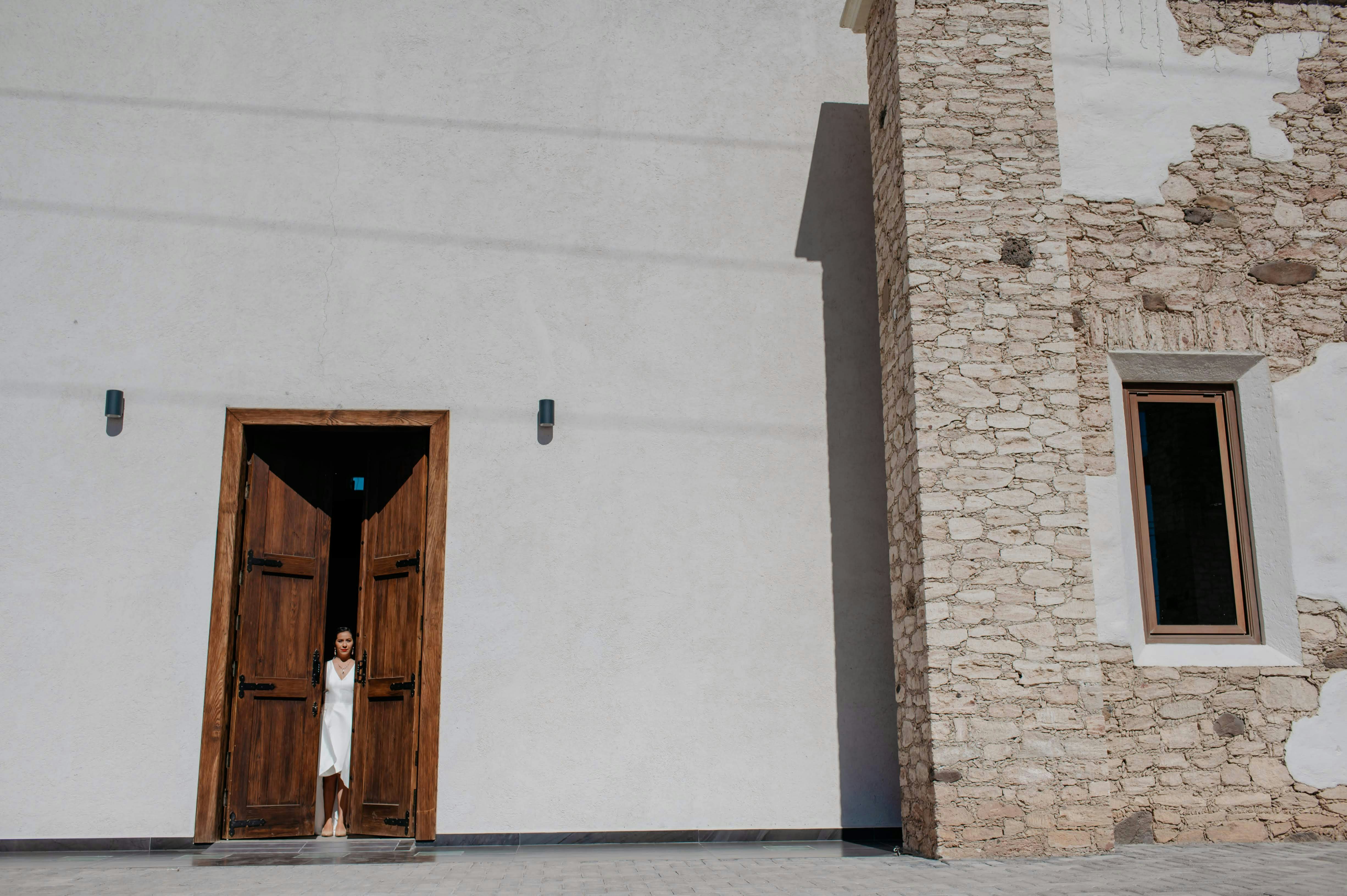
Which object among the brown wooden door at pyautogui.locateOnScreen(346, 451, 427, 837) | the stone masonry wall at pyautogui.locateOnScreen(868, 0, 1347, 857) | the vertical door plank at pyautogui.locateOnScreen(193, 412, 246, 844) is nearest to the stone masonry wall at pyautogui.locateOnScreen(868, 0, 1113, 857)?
the stone masonry wall at pyautogui.locateOnScreen(868, 0, 1347, 857)

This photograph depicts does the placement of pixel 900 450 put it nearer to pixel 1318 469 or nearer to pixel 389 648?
pixel 1318 469

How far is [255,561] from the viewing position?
657 cm

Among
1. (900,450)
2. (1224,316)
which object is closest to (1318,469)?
(1224,316)

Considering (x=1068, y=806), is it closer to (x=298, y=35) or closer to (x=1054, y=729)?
(x=1054, y=729)

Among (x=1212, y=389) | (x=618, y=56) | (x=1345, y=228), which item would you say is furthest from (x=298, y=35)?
(x=1345, y=228)

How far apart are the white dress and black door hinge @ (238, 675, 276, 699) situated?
44 centimetres

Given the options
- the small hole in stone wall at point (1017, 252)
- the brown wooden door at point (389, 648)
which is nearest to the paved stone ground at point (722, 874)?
the brown wooden door at point (389, 648)

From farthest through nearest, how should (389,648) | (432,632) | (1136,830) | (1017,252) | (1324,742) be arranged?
1. (389,648)
2. (432,632)
3. (1017,252)
4. (1324,742)
5. (1136,830)

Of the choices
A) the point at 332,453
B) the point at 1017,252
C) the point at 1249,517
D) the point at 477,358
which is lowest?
the point at 1249,517

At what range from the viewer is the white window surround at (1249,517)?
19.8 ft

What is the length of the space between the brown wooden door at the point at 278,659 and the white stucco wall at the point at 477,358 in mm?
292

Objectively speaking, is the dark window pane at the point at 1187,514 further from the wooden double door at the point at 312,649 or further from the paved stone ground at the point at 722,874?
the wooden double door at the point at 312,649

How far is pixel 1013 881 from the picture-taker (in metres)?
4.74

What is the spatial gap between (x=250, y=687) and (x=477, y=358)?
8.09ft
